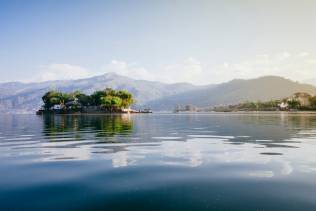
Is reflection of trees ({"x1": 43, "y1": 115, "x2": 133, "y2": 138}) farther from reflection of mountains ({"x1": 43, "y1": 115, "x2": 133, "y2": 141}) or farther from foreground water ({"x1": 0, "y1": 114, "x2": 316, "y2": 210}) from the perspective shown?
foreground water ({"x1": 0, "y1": 114, "x2": 316, "y2": 210})

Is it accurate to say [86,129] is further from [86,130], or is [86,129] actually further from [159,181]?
[159,181]

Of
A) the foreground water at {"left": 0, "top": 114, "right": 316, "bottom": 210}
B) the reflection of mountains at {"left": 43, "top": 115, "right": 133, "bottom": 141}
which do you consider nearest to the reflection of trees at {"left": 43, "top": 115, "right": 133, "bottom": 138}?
the reflection of mountains at {"left": 43, "top": 115, "right": 133, "bottom": 141}

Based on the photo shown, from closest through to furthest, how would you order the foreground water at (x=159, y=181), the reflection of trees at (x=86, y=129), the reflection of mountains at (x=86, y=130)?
the foreground water at (x=159, y=181), the reflection of mountains at (x=86, y=130), the reflection of trees at (x=86, y=129)

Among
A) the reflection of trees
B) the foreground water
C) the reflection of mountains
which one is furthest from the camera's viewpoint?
the reflection of trees

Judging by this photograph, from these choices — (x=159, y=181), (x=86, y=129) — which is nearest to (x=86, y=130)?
(x=86, y=129)

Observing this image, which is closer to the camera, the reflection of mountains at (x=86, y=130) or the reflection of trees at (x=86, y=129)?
the reflection of mountains at (x=86, y=130)

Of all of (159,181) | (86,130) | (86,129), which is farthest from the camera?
(86,129)

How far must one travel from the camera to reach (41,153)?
1060 inches

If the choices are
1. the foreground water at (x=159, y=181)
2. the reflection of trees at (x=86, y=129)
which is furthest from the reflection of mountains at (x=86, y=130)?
the foreground water at (x=159, y=181)

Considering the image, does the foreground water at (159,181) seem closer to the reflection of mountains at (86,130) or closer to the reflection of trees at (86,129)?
the reflection of mountains at (86,130)

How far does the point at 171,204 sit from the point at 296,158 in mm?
14066

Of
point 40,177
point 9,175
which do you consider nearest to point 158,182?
point 40,177

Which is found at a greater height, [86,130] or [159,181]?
[86,130]

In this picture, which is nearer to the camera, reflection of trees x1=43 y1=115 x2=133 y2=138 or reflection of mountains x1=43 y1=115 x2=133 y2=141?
reflection of mountains x1=43 y1=115 x2=133 y2=141
